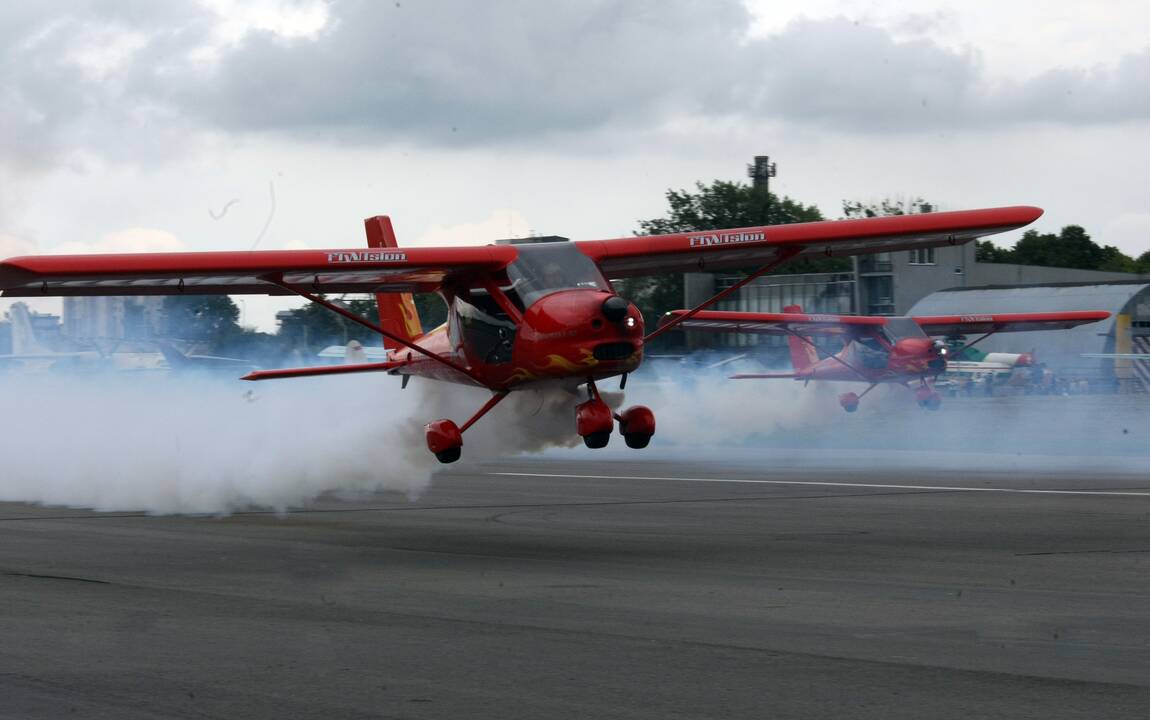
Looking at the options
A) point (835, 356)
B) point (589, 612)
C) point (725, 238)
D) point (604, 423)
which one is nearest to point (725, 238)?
point (725, 238)

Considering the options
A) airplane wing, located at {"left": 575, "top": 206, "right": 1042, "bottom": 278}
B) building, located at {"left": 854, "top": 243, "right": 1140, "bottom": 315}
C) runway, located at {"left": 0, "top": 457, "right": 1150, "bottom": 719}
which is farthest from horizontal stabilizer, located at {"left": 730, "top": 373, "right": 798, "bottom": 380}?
building, located at {"left": 854, "top": 243, "right": 1140, "bottom": 315}

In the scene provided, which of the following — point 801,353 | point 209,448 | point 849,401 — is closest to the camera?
point 209,448

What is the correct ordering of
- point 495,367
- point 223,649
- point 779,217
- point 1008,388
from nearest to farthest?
point 223,649
point 495,367
point 1008,388
point 779,217

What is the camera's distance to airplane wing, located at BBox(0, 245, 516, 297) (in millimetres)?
13047

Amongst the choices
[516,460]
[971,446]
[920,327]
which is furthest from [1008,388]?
[516,460]

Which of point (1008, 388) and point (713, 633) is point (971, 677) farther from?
point (1008, 388)

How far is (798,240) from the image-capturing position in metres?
16.0

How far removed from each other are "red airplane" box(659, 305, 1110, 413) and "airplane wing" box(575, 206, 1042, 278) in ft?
48.7

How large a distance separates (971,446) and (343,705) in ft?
83.0

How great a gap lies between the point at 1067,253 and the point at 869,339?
98.5m

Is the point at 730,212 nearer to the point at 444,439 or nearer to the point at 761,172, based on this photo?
the point at 761,172

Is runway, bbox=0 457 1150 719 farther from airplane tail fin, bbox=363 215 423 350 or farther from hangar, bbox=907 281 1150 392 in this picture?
hangar, bbox=907 281 1150 392

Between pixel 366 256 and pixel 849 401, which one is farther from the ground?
pixel 366 256

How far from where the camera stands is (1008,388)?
199 feet
